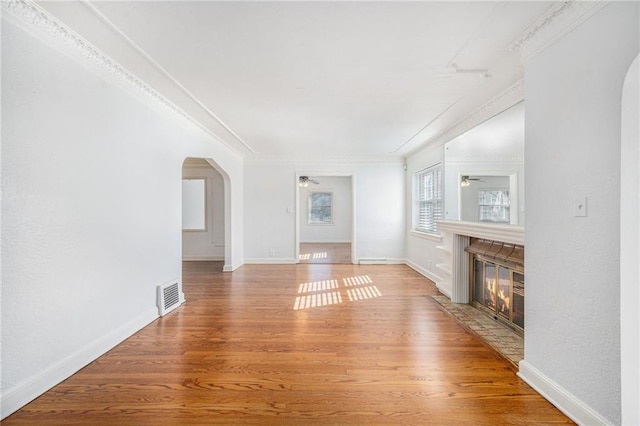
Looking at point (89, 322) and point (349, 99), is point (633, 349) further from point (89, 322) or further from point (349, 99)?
point (89, 322)

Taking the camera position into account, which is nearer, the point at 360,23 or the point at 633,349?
the point at 633,349

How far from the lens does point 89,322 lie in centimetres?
228

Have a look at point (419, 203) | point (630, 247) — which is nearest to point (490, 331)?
point (630, 247)

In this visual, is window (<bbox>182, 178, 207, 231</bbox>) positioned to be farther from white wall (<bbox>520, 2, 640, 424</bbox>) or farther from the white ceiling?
white wall (<bbox>520, 2, 640, 424</bbox>)

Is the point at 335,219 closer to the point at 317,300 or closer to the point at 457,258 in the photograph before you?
the point at 317,300

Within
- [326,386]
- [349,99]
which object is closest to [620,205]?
[326,386]

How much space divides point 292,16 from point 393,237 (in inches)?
213

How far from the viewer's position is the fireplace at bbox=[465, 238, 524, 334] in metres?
2.78

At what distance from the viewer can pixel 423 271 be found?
17.9 feet

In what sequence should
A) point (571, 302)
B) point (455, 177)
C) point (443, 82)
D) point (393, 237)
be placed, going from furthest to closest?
1. point (393, 237)
2. point (455, 177)
3. point (443, 82)
4. point (571, 302)

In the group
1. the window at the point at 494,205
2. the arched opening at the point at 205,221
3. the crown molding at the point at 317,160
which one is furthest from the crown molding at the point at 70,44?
the window at the point at 494,205

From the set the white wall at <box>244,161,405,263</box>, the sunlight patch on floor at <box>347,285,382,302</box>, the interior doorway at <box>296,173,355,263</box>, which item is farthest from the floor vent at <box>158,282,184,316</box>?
the interior doorway at <box>296,173,355,263</box>

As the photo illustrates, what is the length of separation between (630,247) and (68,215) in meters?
3.38

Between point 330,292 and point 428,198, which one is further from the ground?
point 428,198
